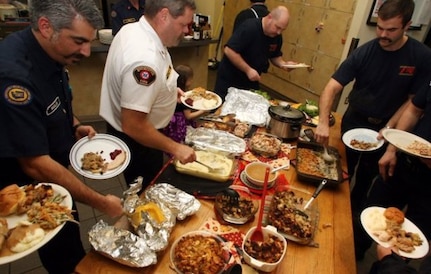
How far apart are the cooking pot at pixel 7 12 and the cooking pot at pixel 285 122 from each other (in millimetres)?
3439

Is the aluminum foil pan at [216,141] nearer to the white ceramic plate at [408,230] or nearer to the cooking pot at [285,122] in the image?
the cooking pot at [285,122]

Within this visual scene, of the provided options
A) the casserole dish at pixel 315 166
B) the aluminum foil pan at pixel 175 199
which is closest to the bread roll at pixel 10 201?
the aluminum foil pan at pixel 175 199

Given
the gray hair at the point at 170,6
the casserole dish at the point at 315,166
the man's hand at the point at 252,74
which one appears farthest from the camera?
the man's hand at the point at 252,74

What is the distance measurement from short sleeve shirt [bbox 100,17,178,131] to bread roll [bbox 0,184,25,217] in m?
0.61

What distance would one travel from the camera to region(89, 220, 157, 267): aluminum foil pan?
3.48 feet

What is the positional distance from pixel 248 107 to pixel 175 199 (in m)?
1.32

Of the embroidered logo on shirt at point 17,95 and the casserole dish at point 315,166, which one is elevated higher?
the embroidered logo on shirt at point 17,95

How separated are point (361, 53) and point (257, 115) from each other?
3.31 feet

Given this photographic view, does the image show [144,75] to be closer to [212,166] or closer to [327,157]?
[212,166]

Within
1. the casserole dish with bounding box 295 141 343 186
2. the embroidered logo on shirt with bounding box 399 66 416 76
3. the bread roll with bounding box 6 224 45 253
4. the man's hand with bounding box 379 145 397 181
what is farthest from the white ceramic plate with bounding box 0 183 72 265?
the embroidered logo on shirt with bounding box 399 66 416 76

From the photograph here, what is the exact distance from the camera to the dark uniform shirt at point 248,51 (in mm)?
2854

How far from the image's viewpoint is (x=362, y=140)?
2.12 meters

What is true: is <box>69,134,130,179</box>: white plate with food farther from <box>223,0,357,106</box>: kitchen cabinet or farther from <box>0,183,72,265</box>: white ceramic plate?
<box>223,0,357,106</box>: kitchen cabinet

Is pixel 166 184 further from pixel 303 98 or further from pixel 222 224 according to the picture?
pixel 303 98
